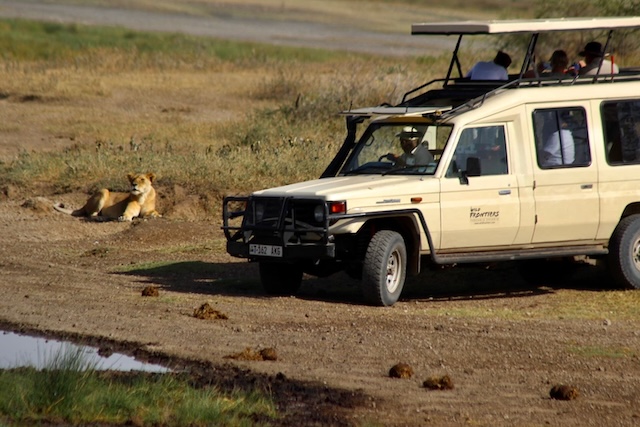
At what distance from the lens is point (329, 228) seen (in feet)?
36.0

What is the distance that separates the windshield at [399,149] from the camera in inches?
460

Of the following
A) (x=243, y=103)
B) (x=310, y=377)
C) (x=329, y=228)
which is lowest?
(x=310, y=377)

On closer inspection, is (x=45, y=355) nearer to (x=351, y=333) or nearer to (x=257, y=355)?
(x=257, y=355)

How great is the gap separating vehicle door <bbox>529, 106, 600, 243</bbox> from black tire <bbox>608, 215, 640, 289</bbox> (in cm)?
27

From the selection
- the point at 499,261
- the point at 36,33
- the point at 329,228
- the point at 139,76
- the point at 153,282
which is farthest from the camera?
the point at 36,33

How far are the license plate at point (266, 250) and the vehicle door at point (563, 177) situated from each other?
8.08 ft

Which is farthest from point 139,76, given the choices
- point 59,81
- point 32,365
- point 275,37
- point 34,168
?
point 32,365

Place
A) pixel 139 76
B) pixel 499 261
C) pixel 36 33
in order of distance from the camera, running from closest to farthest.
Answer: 1. pixel 499 261
2. pixel 139 76
3. pixel 36 33

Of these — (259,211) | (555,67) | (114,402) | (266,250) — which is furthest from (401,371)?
(555,67)

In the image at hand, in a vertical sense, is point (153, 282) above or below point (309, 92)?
below

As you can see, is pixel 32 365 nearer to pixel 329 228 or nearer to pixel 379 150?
pixel 329 228

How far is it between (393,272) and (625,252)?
245cm

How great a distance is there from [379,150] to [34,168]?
8675mm

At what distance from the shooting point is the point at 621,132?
12297 millimetres
